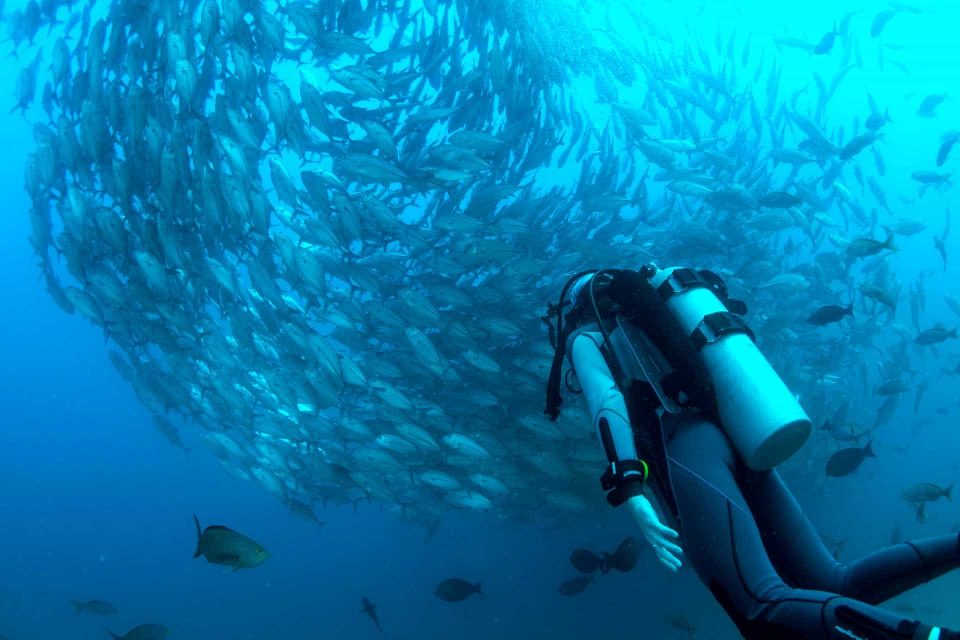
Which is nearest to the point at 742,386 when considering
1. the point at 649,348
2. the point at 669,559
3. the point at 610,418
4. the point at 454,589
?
the point at 649,348

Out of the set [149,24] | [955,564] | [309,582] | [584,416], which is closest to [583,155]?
[584,416]

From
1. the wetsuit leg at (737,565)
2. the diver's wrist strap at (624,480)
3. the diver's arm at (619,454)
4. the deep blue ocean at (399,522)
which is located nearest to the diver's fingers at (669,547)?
the diver's arm at (619,454)

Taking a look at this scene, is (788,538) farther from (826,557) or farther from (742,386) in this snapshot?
(742,386)

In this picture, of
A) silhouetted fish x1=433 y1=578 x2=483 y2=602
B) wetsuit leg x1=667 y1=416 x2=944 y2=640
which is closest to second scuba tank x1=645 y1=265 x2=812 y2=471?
wetsuit leg x1=667 y1=416 x2=944 y2=640

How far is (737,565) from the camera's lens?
2.10 m

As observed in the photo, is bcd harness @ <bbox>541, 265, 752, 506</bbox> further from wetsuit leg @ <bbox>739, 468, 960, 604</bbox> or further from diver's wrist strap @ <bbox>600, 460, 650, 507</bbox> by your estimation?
wetsuit leg @ <bbox>739, 468, 960, 604</bbox>

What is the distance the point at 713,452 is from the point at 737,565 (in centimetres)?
49

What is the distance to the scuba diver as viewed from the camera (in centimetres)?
204

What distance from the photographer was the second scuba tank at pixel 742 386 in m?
2.37

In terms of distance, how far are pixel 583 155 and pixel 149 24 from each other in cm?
691

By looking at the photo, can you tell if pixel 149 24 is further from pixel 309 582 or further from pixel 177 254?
pixel 309 582

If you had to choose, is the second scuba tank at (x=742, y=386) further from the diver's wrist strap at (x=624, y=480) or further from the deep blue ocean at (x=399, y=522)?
the deep blue ocean at (x=399, y=522)

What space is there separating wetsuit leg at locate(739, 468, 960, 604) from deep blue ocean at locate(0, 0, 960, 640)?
661cm

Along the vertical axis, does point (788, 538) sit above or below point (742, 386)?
below
